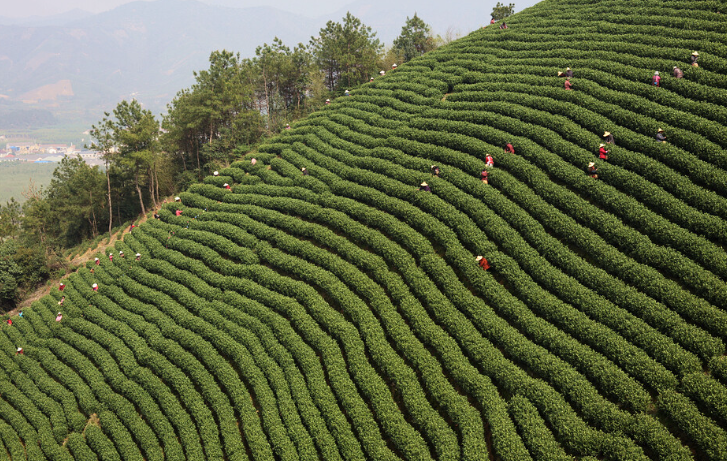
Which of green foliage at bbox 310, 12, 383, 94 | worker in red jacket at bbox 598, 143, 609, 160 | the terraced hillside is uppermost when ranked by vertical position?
green foliage at bbox 310, 12, 383, 94

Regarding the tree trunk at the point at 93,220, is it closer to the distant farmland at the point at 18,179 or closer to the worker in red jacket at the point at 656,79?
the worker in red jacket at the point at 656,79

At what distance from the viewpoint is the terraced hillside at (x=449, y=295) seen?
1293 centimetres

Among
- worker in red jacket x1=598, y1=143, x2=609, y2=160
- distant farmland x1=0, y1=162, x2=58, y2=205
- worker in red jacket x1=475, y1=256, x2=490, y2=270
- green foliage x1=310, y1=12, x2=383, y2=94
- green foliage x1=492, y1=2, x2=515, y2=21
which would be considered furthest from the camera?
distant farmland x1=0, y1=162, x2=58, y2=205

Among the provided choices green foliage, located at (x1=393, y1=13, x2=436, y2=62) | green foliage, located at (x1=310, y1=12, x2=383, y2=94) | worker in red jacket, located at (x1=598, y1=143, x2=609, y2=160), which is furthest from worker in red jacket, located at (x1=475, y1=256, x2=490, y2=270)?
green foliage, located at (x1=393, y1=13, x2=436, y2=62)

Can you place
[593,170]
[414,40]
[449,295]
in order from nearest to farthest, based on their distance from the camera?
[449,295] < [593,170] < [414,40]

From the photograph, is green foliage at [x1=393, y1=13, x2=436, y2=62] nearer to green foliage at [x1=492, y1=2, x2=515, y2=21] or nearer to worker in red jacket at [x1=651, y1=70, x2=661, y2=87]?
green foliage at [x1=492, y1=2, x2=515, y2=21]

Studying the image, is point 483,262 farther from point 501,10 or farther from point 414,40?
point 414,40

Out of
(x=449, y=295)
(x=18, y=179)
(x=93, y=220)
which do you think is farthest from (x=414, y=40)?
(x=18, y=179)

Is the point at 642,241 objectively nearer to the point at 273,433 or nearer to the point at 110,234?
the point at 273,433

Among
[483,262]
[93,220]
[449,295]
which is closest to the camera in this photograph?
[449,295]

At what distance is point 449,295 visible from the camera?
16.9 m

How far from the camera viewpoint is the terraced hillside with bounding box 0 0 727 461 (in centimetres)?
1293

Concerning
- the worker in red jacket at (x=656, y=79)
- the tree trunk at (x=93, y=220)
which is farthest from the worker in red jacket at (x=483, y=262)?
the tree trunk at (x=93, y=220)

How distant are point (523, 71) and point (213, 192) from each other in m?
24.0
